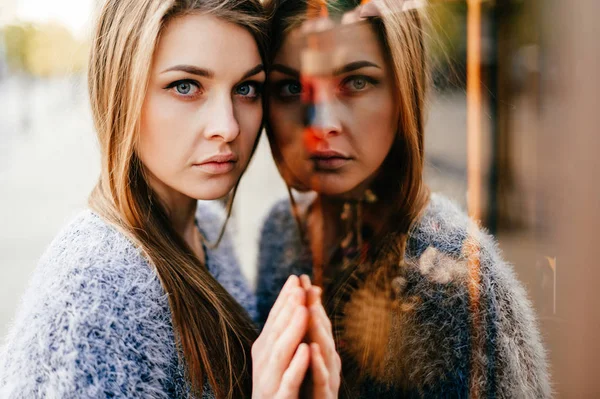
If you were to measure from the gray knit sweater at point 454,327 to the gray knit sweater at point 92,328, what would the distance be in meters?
0.42

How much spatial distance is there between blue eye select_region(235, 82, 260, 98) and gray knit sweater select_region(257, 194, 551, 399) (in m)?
0.48

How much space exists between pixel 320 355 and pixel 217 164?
480mm

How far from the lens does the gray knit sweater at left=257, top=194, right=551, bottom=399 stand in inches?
35.3

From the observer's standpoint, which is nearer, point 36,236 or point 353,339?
point 353,339

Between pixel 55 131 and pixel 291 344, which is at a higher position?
pixel 55 131

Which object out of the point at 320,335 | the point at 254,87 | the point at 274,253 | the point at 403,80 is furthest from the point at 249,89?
the point at 274,253

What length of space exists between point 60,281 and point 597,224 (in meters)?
0.94

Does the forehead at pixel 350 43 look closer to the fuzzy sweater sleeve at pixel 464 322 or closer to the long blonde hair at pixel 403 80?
the long blonde hair at pixel 403 80

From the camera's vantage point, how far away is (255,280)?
1.75 m

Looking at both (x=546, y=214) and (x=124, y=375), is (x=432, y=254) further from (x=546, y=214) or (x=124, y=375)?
(x=124, y=375)

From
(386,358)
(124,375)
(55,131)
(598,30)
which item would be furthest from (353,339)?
(55,131)

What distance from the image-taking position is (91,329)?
0.87 metres

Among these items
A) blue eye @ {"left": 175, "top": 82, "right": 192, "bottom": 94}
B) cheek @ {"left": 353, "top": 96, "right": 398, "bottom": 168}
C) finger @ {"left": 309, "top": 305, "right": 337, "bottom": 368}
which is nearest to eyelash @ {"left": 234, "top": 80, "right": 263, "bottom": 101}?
blue eye @ {"left": 175, "top": 82, "right": 192, "bottom": 94}

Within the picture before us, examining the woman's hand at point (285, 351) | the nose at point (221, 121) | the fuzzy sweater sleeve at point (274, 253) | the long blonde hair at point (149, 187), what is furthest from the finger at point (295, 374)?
the fuzzy sweater sleeve at point (274, 253)
